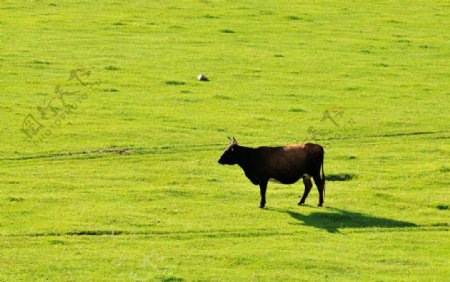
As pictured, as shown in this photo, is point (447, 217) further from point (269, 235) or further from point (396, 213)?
point (269, 235)

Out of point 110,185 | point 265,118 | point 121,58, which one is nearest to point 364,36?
point 121,58

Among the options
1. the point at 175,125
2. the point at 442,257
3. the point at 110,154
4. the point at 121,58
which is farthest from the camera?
the point at 121,58

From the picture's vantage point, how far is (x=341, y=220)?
26000 millimetres

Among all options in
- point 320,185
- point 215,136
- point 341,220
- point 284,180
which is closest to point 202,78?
point 215,136

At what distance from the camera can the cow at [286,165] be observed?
27188 millimetres

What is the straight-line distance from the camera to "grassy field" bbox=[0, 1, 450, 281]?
23297mm

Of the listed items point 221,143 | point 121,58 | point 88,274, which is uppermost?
point 121,58

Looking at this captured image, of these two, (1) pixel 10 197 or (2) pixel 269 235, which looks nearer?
(2) pixel 269 235

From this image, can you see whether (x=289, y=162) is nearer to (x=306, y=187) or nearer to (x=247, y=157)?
(x=306, y=187)

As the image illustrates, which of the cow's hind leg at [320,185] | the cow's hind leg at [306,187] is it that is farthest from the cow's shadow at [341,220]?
the cow's hind leg at [306,187]

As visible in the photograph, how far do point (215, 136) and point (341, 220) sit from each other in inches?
400

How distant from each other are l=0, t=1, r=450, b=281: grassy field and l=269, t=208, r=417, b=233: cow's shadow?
7 centimetres

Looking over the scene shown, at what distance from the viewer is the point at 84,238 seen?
2433 cm

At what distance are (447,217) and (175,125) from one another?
43.0 ft
